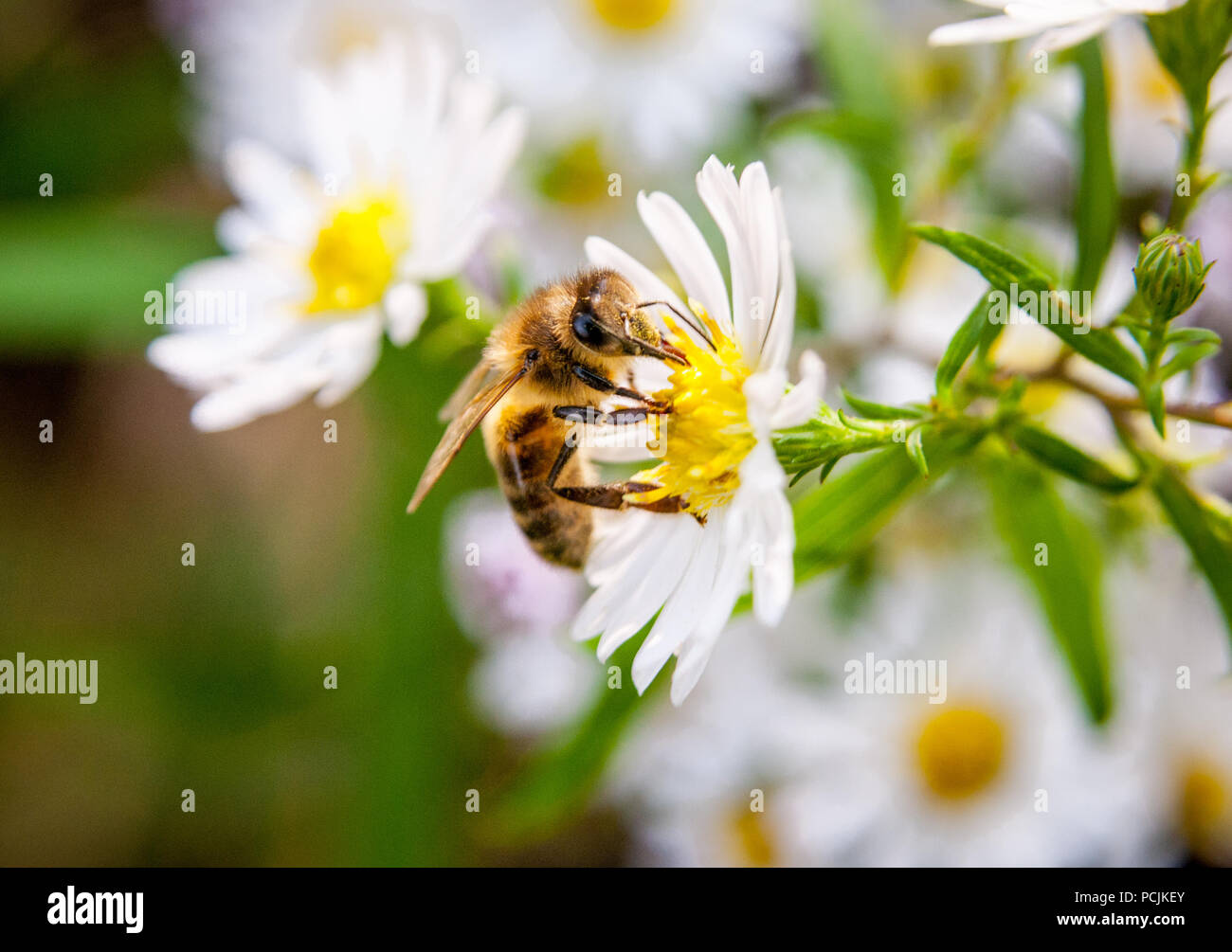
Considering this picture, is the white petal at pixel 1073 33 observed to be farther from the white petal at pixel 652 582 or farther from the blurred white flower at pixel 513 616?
the blurred white flower at pixel 513 616

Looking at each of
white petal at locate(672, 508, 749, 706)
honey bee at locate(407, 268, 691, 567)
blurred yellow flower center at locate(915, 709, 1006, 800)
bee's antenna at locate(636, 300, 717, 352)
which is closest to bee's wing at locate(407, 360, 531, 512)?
honey bee at locate(407, 268, 691, 567)

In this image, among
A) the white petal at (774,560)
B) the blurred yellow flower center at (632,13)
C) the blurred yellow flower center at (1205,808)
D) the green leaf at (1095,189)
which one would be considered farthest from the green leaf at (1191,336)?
the blurred yellow flower center at (632,13)

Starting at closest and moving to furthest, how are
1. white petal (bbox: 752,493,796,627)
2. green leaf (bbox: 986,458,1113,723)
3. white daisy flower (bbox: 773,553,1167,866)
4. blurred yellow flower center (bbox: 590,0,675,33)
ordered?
white petal (bbox: 752,493,796,627) → green leaf (bbox: 986,458,1113,723) → white daisy flower (bbox: 773,553,1167,866) → blurred yellow flower center (bbox: 590,0,675,33)

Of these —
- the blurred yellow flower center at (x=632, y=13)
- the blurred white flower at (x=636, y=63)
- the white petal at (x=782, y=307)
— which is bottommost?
the white petal at (x=782, y=307)

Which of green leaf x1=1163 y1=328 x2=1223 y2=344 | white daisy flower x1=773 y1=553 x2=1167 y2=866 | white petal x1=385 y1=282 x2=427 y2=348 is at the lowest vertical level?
white daisy flower x1=773 y1=553 x2=1167 y2=866

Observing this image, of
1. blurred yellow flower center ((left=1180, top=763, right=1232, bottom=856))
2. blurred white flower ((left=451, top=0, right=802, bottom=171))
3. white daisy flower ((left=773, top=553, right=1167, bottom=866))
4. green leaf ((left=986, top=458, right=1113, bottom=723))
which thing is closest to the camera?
green leaf ((left=986, top=458, right=1113, bottom=723))

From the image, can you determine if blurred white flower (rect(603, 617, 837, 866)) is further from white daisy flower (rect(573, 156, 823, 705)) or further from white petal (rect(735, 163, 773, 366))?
white petal (rect(735, 163, 773, 366))
